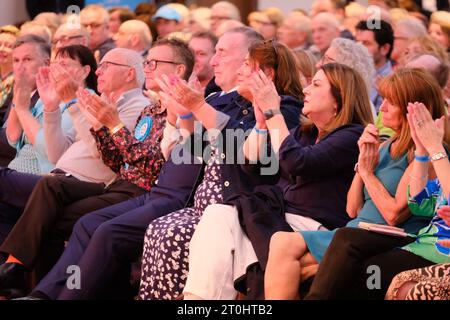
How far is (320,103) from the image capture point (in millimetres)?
4926

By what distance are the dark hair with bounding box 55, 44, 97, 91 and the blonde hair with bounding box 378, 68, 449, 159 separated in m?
2.79

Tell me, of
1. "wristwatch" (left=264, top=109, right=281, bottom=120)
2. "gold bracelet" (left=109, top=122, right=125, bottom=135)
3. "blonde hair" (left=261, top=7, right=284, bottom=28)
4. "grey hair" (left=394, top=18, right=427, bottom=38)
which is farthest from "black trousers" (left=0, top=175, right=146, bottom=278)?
"blonde hair" (left=261, top=7, right=284, bottom=28)

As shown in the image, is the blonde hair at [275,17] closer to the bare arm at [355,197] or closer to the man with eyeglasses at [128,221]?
the man with eyeglasses at [128,221]

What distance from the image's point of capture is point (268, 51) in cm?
532

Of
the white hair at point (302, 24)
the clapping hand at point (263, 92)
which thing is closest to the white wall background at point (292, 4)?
the white hair at point (302, 24)

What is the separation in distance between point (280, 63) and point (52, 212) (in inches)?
62.9

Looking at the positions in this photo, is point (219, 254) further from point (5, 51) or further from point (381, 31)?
point (5, 51)

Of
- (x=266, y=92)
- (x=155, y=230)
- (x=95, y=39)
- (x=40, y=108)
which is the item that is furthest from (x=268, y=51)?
(x=95, y=39)

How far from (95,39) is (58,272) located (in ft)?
13.9

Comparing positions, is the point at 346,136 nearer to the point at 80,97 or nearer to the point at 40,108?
the point at 80,97

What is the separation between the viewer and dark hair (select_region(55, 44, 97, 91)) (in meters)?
6.77

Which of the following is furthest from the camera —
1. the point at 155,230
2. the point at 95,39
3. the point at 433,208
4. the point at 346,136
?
the point at 95,39

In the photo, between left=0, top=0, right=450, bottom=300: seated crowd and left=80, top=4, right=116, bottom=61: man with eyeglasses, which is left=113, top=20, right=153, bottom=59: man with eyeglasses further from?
left=0, top=0, right=450, bottom=300: seated crowd

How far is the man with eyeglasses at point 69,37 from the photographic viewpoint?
25.9 ft
